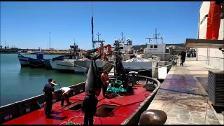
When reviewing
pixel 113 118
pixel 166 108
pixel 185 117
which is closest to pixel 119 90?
pixel 113 118

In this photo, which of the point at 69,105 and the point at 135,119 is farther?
the point at 69,105

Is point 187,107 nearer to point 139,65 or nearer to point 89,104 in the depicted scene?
point 89,104

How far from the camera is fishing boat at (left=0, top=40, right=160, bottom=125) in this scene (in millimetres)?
11828

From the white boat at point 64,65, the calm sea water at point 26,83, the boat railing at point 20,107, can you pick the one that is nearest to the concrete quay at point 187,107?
the boat railing at point 20,107

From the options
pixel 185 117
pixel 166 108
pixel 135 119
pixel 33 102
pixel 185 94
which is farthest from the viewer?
pixel 33 102

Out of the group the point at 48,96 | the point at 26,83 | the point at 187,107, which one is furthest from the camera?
the point at 26,83

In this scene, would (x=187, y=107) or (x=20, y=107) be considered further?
(x=20, y=107)

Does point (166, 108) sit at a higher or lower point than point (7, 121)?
higher

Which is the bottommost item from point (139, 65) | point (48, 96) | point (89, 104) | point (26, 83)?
point (26, 83)

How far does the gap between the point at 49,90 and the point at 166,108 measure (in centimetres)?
489

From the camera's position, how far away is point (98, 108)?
46.5 feet

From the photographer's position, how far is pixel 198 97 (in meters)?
11.9

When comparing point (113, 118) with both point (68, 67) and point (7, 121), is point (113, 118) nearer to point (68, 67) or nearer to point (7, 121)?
point (7, 121)

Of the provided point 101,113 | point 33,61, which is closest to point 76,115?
point 101,113
